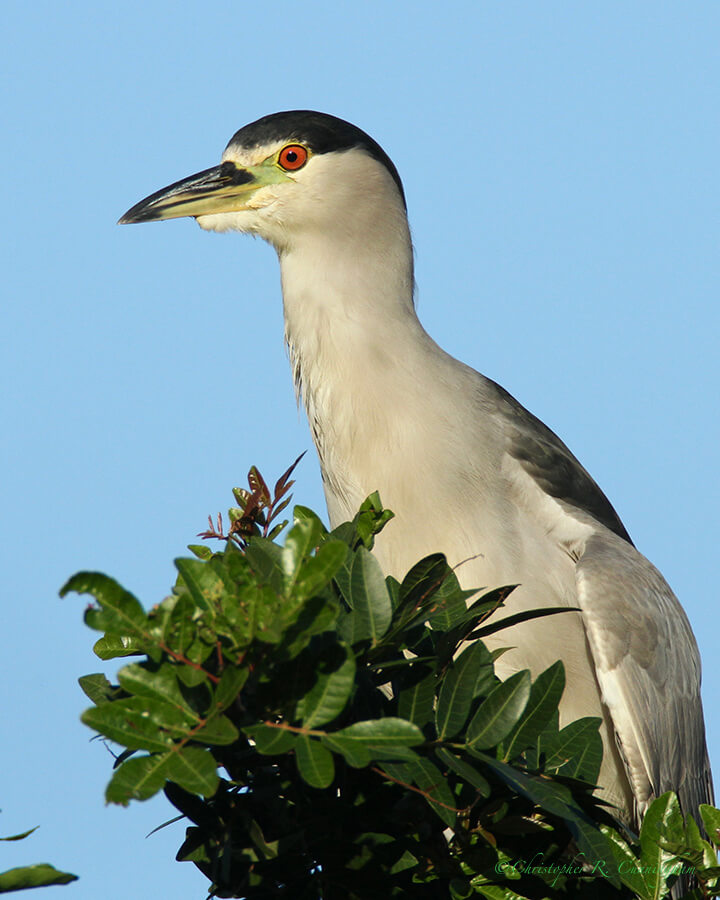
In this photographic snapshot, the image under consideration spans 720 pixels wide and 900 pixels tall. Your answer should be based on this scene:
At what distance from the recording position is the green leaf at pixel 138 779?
4.69ft

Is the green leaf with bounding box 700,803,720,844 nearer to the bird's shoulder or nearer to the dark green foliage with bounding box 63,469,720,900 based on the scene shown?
the dark green foliage with bounding box 63,469,720,900

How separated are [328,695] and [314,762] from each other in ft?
0.33

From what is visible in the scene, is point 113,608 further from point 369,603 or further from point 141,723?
point 369,603

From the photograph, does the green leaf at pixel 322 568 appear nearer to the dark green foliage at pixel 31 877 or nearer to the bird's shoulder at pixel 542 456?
the dark green foliage at pixel 31 877

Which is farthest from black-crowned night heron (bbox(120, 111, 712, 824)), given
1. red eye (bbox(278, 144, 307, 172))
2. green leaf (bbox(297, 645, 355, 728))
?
green leaf (bbox(297, 645, 355, 728))

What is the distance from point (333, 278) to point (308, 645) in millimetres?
2435

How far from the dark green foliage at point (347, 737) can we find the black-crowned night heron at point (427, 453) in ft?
3.85

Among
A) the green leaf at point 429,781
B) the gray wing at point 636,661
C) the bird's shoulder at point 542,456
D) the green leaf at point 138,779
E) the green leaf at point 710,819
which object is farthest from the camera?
the bird's shoulder at point 542,456

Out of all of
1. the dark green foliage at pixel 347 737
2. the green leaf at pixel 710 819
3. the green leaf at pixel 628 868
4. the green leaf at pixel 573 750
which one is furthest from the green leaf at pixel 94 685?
the green leaf at pixel 710 819

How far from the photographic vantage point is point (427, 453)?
3.65 meters

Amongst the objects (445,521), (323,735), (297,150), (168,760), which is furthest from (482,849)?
(297,150)

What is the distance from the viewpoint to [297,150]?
4023 mm

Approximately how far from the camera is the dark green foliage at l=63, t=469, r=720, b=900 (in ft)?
5.07

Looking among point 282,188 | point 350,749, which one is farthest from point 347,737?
point 282,188
